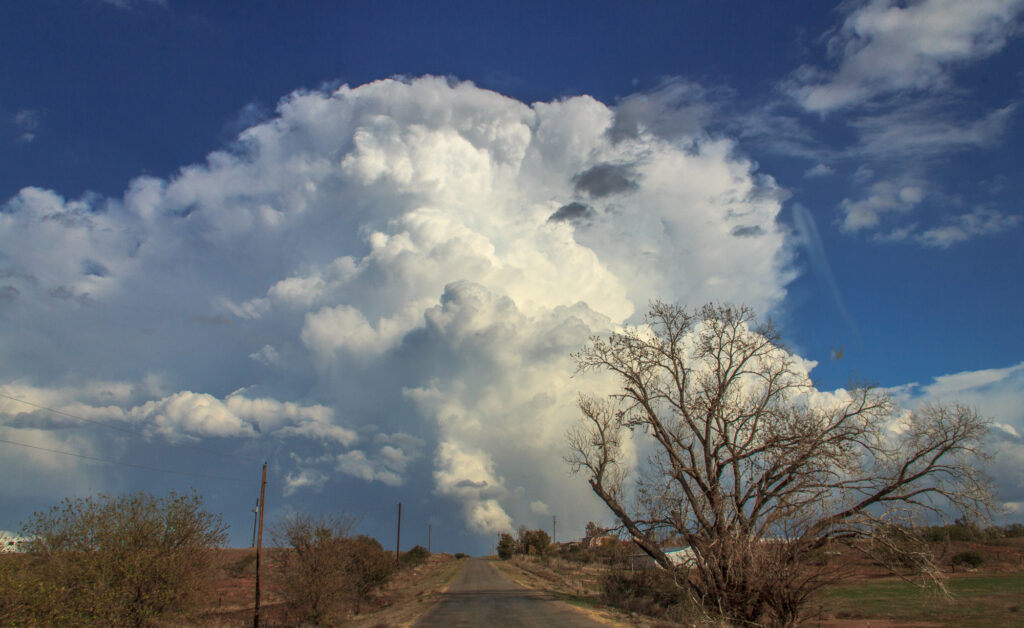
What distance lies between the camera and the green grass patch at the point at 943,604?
3028cm

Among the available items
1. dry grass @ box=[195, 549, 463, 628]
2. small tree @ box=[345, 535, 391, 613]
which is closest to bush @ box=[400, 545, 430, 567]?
dry grass @ box=[195, 549, 463, 628]

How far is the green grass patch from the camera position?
30.3 m

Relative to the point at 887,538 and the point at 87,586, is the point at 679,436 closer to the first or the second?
the point at 887,538

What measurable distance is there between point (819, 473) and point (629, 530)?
7.59m

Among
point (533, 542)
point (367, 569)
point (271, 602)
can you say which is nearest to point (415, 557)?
point (533, 542)

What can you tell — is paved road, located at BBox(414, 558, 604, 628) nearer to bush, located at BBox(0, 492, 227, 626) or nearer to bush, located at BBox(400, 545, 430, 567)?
bush, located at BBox(0, 492, 227, 626)

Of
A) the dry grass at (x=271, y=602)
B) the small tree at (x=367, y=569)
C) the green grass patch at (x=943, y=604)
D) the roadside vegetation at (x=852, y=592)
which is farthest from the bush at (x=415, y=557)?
the green grass patch at (x=943, y=604)

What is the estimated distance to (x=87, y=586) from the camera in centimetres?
1722

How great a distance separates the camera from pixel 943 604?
3919 cm

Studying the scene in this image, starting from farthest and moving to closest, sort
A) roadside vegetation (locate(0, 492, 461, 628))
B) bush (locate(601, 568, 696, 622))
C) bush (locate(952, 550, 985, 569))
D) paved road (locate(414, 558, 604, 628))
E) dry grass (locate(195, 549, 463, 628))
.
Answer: bush (locate(952, 550, 985, 569)) → dry grass (locate(195, 549, 463, 628)) → bush (locate(601, 568, 696, 622)) → paved road (locate(414, 558, 604, 628)) → roadside vegetation (locate(0, 492, 461, 628))

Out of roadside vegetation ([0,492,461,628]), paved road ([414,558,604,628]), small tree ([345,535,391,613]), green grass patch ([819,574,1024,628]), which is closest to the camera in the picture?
roadside vegetation ([0,492,461,628])

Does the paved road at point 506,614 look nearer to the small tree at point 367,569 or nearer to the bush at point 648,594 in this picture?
the bush at point 648,594

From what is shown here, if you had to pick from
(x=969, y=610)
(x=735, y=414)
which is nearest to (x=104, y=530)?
→ (x=735, y=414)

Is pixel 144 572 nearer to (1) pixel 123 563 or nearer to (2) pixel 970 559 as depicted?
(1) pixel 123 563
